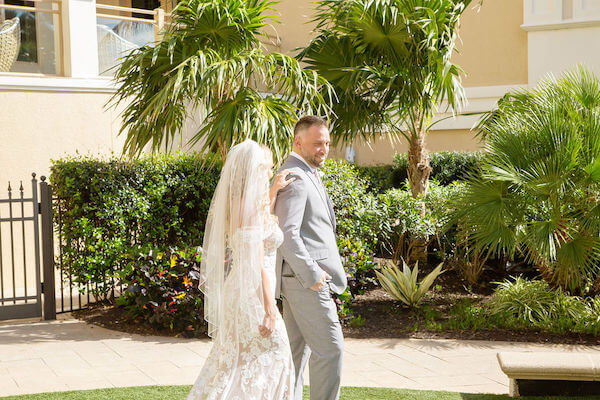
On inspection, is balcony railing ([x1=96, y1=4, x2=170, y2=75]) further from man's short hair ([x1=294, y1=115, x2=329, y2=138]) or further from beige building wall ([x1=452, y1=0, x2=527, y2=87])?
man's short hair ([x1=294, y1=115, x2=329, y2=138])

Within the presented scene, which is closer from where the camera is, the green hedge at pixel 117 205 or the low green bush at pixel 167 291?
the low green bush at pixel 167 291

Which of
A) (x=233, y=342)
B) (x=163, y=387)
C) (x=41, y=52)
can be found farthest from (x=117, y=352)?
(x=41, y=52)

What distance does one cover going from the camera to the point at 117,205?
8258 millimetres

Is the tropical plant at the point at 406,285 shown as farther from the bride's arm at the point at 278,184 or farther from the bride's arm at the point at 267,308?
the bride's arm at the point at 267,308

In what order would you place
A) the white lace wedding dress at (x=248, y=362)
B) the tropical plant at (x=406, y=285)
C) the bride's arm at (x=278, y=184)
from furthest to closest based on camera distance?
1. the tropical plant at (x=406, y=285)
2. the bride's arm at (x=278, y=184)
3. the white lace wedding dress at (x=248, y=362)

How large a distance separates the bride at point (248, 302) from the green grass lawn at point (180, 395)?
1418 mm

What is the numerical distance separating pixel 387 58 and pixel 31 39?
17.3 ft

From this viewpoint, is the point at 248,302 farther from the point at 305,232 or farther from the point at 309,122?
the point at 309,122

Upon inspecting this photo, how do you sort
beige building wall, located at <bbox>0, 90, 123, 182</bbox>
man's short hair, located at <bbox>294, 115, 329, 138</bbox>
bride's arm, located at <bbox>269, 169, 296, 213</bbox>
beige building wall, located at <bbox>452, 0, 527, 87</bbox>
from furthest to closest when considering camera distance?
beige building wall, located at <bbox>452, 0, 527, 87</bbox>
beige building wall, located at <bbox>0, 90, 123, 182</bbox>
man's short hair, located at <bbox>294, 115, 329, 138</bbox>
bride's arm, located at <bbox>269, 169, 296, 213</bbox>

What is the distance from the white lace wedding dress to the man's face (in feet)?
2.03

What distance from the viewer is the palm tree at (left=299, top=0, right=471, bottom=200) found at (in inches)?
346

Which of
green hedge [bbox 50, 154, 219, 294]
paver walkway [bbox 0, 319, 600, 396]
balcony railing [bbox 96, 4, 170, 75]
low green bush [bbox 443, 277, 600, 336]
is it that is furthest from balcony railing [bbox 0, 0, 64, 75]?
low green bush [bbox 443, 277, 600, 336]

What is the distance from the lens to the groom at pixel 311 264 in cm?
430

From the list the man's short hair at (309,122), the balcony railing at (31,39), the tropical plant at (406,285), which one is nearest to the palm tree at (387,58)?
the tropical plant at (406,285)
